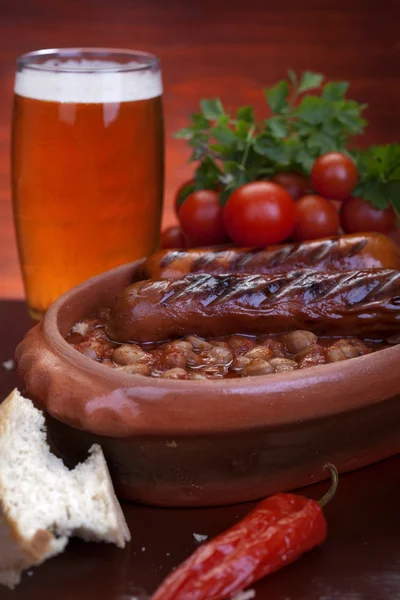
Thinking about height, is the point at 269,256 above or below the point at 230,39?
below

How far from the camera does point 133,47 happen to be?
4.03m

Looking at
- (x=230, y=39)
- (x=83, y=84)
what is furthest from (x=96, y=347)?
(x=230, y=39)

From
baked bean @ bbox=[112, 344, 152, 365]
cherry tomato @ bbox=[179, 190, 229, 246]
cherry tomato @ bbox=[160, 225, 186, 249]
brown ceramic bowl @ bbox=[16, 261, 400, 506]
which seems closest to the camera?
brown ceramic bowl @ bbox=[16, 261, 400, 506]

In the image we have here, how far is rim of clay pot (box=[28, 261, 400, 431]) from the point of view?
1695mm

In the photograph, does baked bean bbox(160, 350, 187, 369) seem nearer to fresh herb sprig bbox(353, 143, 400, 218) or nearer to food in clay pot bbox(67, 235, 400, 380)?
food in clay pot bbox(67, 235, 400, 380)

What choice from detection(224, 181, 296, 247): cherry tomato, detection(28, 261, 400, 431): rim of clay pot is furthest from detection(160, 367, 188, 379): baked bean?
detection(224, 181, 296, 247): cherry tomato

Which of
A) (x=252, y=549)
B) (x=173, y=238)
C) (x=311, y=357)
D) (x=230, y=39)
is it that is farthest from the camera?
(x=230, y=39)

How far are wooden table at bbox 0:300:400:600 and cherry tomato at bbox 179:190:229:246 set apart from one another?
1051 mm

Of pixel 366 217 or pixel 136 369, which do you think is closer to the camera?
pixel 136 369

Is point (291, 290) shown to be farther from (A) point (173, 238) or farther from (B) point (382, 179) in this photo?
(A) point (173, 238)

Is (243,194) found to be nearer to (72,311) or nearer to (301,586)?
(72,311)

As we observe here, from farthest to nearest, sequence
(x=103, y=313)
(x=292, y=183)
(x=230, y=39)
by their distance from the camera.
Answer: (x=230, y=39)
(x=292, y=183)
(x=103, y=313)

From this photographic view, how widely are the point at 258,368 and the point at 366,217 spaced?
0.99 metres

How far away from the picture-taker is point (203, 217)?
272 cm
